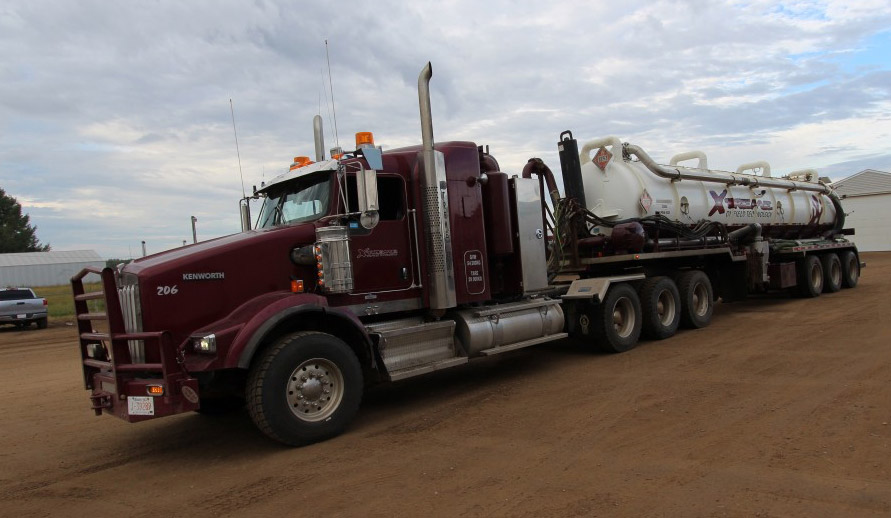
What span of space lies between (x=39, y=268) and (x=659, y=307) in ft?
213

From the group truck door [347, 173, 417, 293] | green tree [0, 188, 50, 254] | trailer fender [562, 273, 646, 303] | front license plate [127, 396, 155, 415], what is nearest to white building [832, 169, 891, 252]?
trailer fender [562, 273, 646, 303]

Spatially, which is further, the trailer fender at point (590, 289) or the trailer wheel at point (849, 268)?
the trailer wheel at point (849, 268)

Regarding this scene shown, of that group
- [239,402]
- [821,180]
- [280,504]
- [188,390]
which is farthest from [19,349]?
[821,180]

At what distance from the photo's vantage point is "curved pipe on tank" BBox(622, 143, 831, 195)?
1091 centimetres

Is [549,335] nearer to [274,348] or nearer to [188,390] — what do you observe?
[274,348]

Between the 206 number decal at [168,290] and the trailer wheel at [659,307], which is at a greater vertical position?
the 206 number decal at [168,290]

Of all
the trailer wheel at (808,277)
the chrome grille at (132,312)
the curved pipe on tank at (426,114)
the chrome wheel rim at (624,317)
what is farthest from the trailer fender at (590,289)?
the trailer wheel at (808,277)

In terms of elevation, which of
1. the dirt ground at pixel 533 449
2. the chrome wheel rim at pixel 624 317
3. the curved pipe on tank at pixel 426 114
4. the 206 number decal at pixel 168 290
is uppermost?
the curved pipe on tank at pixel 426 114

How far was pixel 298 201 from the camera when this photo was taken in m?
6.68

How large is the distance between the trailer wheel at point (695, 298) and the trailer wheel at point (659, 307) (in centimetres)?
27

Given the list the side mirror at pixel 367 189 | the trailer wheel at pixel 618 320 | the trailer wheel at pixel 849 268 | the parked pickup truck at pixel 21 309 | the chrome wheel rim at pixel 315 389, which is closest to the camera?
the chrome wheel rim at pixel 315 389

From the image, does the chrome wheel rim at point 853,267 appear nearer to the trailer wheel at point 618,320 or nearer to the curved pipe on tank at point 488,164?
the trailer wheel at point 618,320

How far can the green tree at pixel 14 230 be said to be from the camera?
245 ft

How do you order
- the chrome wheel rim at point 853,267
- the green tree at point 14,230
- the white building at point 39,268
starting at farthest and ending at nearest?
the green tree at point 14,230, the white building at point 39,268, the chrome wheel rim at point 853,267
